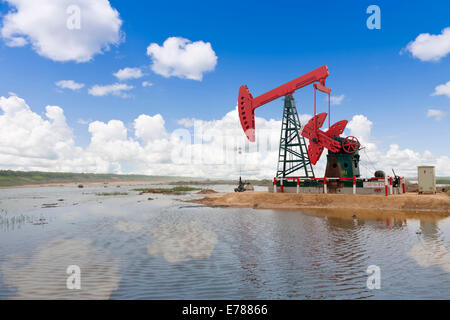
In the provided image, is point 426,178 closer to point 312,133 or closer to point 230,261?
A: point 312,133

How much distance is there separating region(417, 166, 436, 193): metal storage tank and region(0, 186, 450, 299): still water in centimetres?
1341

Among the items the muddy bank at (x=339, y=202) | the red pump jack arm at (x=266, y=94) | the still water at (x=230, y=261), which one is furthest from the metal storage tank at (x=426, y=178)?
the still water at (x=230, y=261)

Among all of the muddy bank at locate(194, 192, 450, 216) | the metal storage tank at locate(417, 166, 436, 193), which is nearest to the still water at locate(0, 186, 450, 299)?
the muddy bank at locate(194, 192, 450, 216)

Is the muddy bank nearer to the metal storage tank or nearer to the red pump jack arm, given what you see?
the metal storage tank

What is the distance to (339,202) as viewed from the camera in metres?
27.5

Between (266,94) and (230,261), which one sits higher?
(266,94)

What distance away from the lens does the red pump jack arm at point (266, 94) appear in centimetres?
3192

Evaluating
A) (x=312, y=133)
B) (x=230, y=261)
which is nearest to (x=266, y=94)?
(x=312, y=133)

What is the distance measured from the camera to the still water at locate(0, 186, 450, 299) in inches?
290

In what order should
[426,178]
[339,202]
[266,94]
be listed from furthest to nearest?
[266,94]
[426,178]
[339,202]

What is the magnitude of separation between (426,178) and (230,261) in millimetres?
28623

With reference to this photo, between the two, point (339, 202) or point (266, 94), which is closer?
point (339, 202)
